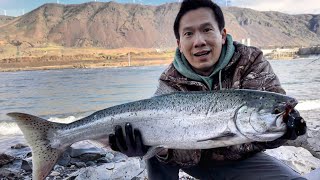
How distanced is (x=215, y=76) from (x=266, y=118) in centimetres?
104

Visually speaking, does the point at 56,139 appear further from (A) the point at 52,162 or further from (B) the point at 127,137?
(B) the point at 127,137

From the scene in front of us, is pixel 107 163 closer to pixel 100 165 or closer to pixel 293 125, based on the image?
pixel 100 165

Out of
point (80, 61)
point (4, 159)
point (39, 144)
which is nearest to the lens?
point (39, 144)

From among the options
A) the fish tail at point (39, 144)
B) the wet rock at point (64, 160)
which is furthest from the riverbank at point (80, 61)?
the fish tail at point (39, 144)

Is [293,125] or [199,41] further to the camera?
[199,41]

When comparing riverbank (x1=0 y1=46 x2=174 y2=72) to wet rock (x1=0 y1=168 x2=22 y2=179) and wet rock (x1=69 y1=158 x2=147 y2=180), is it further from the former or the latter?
wet rock (x1=69 y1=158 x2=147 y2=180)

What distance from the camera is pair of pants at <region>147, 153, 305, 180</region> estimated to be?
3.69 metres

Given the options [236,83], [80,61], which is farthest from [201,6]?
[80,61]

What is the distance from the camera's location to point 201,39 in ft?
11.9

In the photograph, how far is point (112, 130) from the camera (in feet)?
11.4

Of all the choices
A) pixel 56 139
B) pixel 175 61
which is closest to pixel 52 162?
pixel 56 139

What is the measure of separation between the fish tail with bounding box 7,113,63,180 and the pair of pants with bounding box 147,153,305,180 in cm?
110

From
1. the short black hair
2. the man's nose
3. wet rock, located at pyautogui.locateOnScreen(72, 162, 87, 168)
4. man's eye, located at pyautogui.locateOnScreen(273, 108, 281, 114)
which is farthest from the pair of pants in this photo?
wet rock, located at pyautogui.locateOnScreen(72, 162, 87, 168)

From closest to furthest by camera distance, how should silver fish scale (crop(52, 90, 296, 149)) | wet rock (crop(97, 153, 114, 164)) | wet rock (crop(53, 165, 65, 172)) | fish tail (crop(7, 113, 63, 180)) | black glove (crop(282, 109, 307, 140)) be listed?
black glove (crop(282, 109, 307, 140)) → silver fish scale (crop(52, 90, 296, 149)) → fish tail (crop(7, 113, 63, 180)) → wet rock (crop(53, 165, 65, 172)) → wet rock (crop(97, 153, 114, 164))
